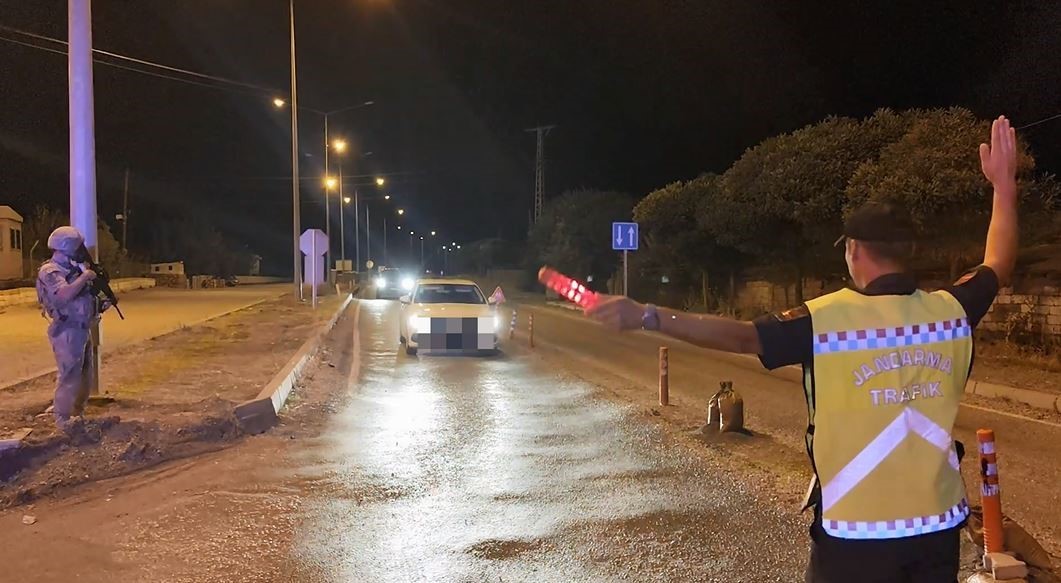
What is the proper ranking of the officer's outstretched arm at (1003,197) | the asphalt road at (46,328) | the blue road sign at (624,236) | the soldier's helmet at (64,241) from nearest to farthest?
the officer's outstretched arm at (1003,197) < the soldier's helmet at (64,241) < the asphalt road at (46,328) < the blue road sign at (624,236)

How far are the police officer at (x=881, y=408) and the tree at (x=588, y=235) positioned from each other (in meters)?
40.0

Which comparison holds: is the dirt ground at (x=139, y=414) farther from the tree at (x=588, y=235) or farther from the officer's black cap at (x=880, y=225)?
the tree at (x=588, y=235)

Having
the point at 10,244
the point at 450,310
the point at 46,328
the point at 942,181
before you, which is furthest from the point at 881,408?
the point at 10,244

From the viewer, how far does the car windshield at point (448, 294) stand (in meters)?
17.4

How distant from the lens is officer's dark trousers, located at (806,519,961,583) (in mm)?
2391

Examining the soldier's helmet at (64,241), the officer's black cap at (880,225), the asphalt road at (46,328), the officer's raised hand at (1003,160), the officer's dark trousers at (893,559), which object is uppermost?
the officer's raised hand at (1003,160)

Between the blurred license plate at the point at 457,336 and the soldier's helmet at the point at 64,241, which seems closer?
the soldier's helmet at the point at 64,241

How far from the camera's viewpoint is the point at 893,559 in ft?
7.84

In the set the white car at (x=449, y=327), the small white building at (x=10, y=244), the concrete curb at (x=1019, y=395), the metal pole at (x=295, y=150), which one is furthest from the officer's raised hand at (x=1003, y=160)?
the small white building at (x=10, y=244)

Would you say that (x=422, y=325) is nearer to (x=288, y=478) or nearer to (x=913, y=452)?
(x=288, y=478)

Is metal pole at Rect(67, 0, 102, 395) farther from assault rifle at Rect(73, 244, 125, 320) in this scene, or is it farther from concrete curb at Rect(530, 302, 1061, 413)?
concrete curb at Rect(530, 302, 1061, 413)

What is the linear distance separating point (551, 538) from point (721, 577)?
1.20 m

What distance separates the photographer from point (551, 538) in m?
5.61

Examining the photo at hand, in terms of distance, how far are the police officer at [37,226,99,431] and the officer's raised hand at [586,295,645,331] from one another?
273 inches
